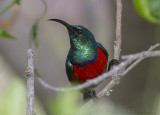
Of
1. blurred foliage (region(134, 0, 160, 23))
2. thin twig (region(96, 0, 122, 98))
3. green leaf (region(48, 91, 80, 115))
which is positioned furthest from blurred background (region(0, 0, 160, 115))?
blurred foliage (region(134, 0, 160, 23))

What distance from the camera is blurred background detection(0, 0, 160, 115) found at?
3537mm

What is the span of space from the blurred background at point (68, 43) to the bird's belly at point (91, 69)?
223 mm

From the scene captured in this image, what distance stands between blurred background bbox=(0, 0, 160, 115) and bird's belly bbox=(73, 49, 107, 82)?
223 mm

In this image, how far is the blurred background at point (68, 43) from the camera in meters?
3.54

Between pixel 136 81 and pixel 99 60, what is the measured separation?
56.4 inches

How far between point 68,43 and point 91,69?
10.0 feet

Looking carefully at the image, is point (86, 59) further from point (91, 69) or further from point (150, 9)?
point (150, 9)

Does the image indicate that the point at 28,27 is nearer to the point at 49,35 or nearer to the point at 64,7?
the point at 49,35

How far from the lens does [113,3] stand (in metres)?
3.96


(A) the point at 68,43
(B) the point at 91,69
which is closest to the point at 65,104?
(B) the point at 91,69

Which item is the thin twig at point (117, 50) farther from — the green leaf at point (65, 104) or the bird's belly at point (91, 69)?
the bird's belly at point (91, 69)

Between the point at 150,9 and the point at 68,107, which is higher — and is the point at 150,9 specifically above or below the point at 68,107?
above

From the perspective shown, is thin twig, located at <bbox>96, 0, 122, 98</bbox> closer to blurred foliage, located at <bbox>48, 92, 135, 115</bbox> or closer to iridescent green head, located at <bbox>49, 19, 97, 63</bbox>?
blurred foliage, located at <bbox>48, 92, 135, 115</bbox>

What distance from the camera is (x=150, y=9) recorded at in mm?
987
